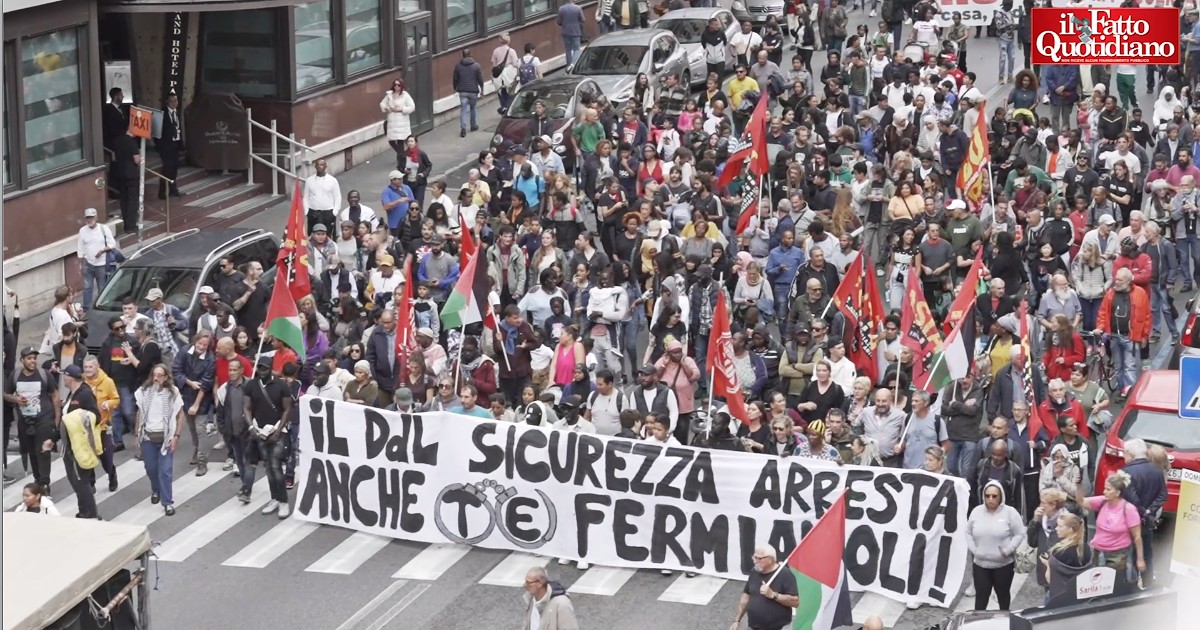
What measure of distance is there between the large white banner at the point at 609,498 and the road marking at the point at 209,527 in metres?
0.74

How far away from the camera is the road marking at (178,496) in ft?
61.0

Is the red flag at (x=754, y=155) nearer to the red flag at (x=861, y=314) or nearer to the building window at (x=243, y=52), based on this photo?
the red flag at (x=861, y=314)

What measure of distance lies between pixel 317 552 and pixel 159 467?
202 centimetres

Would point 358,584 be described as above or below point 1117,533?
below

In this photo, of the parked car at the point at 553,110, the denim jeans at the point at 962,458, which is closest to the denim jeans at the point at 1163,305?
the denim jeans at the point at 962,458

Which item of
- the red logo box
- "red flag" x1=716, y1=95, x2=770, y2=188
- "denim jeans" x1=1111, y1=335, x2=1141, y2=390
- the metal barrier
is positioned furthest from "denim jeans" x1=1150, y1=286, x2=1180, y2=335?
the metal barrier

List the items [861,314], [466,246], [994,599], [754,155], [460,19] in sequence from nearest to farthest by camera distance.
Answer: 1. [994,599]
2. [861,314]
3. [466,246]
4. [754,155]
5. [460,19]

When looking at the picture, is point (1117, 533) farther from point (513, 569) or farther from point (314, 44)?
point (314, 44)

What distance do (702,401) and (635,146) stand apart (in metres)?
8.25

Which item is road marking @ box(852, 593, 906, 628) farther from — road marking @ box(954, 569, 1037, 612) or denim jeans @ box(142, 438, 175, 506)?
denim jeans @ box(142, 438, 175, 506)

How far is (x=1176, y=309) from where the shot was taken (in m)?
A: 23.2

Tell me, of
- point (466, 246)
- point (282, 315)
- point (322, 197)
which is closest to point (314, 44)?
point (322, 197)

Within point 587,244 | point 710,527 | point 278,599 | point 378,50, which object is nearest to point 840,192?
point 587,244

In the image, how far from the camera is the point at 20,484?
19.7 m
